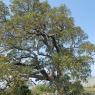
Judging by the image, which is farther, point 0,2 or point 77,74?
point 0,2

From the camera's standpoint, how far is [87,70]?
603 inches

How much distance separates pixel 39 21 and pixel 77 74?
285 cm

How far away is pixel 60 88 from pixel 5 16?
13.2 feet

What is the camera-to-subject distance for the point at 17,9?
650 inches

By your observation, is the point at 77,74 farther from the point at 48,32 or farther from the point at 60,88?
the point at 48,32

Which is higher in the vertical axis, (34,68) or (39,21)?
(39,21)

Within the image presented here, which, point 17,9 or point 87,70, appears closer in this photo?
A: point 87,70

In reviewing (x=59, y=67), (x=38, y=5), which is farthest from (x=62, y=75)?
(x=38, y=5)

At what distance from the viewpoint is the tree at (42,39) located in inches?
623

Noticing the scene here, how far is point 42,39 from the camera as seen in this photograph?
54.2ft

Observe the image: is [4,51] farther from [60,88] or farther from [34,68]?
[60,88]

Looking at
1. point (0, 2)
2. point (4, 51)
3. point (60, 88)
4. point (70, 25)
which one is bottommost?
point (60, 88)

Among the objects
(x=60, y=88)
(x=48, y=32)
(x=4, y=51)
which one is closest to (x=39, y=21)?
(x=48, y=32)

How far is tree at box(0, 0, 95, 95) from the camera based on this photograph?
1581cm
